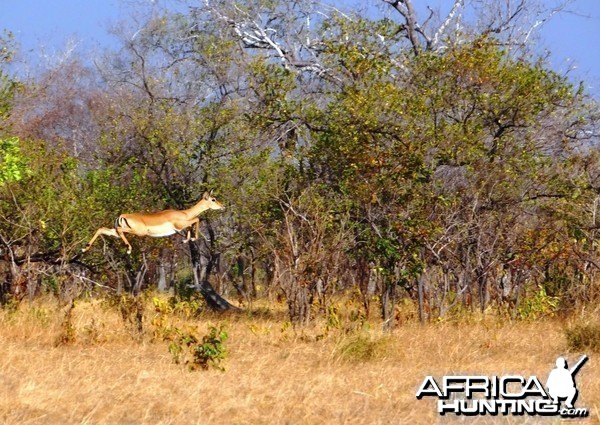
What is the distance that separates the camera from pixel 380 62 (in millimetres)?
16078

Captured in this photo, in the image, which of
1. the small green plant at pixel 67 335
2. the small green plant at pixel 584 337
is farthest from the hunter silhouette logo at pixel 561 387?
the small green plant at pixel 67 335

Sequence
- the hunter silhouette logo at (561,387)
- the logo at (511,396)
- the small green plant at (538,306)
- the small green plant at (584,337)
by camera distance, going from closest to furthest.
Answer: the logo at (511,396), the hunter silhouette logo at (561,387), the small green plant at (584,337), the small green plant at (538,306)

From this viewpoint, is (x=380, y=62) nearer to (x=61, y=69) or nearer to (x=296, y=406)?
(x=296, y=406)

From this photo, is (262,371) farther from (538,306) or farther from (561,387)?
(538,306)

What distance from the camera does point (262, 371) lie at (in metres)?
9.95

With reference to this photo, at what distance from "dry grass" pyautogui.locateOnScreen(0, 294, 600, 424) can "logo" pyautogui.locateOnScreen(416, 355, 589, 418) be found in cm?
16

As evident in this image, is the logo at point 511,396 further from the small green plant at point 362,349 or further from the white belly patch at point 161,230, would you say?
the white belly patch at point 161,230

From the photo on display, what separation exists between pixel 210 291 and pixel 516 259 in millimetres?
7181

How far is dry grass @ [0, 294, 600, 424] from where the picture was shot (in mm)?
7715

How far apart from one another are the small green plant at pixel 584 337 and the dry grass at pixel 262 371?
0.15m

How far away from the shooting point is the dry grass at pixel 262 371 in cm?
771

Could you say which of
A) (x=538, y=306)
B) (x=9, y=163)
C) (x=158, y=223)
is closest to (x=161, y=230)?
(x=158, y=223)

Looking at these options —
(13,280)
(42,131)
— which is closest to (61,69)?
(42,131)

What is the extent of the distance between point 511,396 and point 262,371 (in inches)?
106
